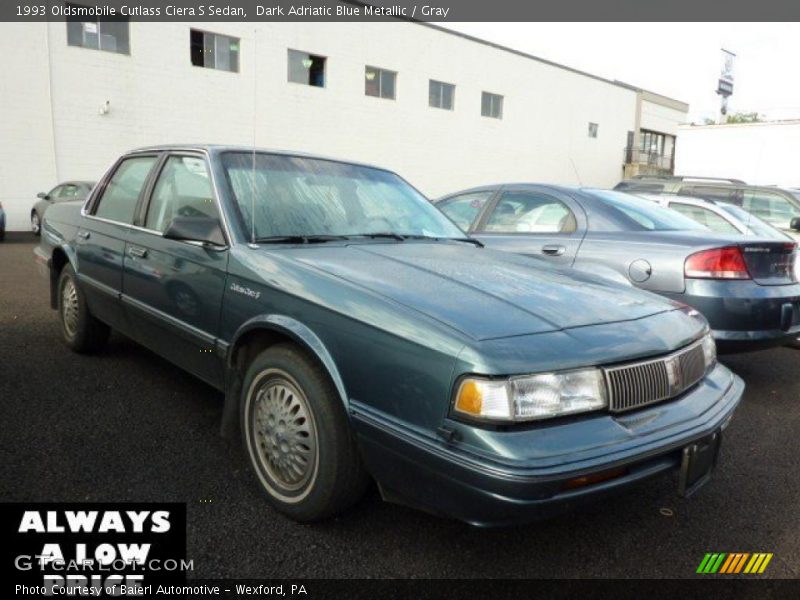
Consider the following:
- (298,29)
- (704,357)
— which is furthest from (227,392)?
(298,29)

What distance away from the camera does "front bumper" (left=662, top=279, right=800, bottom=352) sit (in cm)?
380

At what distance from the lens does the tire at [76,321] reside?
425 centimetres

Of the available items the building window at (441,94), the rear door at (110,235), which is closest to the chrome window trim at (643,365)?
the rear door at (110,235)

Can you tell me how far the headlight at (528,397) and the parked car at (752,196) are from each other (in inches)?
244

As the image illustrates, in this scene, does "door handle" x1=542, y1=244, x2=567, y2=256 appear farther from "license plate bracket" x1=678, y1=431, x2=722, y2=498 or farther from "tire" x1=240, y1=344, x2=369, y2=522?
"tire" x1=240, y1=344, x2=369, y2=522

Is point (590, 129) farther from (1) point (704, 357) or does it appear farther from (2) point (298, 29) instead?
(1) point (704, 357)

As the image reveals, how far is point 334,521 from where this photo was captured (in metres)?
→ 2.45

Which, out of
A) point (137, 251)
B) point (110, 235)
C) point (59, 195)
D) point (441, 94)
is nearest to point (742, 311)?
point (137, 251)

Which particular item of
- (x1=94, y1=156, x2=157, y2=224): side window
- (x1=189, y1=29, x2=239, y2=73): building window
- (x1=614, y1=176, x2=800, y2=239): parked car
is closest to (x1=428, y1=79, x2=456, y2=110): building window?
(x1=189, y1=29, x2=239, y2=73): building window

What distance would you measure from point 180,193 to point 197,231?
25.8 inches

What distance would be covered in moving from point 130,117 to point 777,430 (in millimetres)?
17954

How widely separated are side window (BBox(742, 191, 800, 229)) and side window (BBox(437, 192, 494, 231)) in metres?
3.95

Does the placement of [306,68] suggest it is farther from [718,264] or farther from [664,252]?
[718,264]

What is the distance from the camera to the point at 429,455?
1.90 meters
